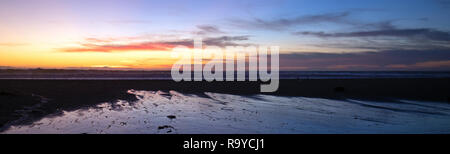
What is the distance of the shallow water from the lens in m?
9.20

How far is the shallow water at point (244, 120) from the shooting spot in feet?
30.2

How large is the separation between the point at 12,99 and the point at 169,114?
24.9ft

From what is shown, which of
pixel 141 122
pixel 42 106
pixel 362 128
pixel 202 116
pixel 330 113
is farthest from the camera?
pixel 42 106

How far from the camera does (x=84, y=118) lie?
35.5ft

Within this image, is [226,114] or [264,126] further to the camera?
[226,114]

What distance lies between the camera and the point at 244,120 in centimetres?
1075

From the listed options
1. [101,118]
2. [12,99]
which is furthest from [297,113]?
[12,99]

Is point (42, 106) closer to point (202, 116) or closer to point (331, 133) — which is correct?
point (202, 116)

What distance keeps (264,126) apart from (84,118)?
611cm
